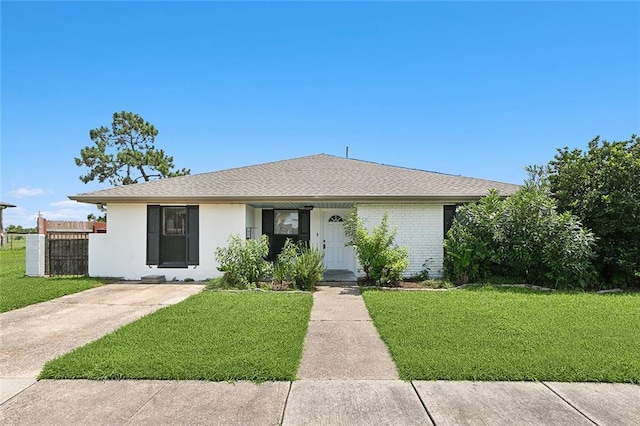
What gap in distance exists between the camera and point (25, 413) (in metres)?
2.95

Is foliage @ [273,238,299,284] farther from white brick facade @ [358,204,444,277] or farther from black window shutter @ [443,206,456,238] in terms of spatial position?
black window shutter @ [443,206,456,238]

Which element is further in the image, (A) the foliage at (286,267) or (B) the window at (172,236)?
(B) the window at (172,236)

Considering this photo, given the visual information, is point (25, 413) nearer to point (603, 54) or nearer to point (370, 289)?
point (370, 289)

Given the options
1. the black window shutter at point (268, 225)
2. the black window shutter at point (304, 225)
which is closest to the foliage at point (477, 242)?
the black window shutter at point (304, 225)

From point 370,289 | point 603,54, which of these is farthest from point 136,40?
point 603,54

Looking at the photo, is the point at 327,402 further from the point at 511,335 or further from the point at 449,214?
the point at 449,214

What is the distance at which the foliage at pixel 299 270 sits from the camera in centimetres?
863

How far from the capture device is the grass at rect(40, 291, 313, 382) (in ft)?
11.9

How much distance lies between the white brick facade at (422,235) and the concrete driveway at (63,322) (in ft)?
19.9

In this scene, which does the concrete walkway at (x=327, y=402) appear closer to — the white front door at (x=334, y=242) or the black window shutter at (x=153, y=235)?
the black window shutter at (x=153, y=235)

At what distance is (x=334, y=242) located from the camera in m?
12.5

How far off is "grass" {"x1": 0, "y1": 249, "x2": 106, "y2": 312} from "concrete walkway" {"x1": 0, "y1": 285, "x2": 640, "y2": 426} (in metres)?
4.81

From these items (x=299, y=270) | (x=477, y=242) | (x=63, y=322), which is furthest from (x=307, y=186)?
(x=63, y=322)

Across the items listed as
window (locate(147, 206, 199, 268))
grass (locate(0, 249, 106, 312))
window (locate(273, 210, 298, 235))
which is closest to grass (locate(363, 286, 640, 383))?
window (locate(273, 210, 298, 235))
